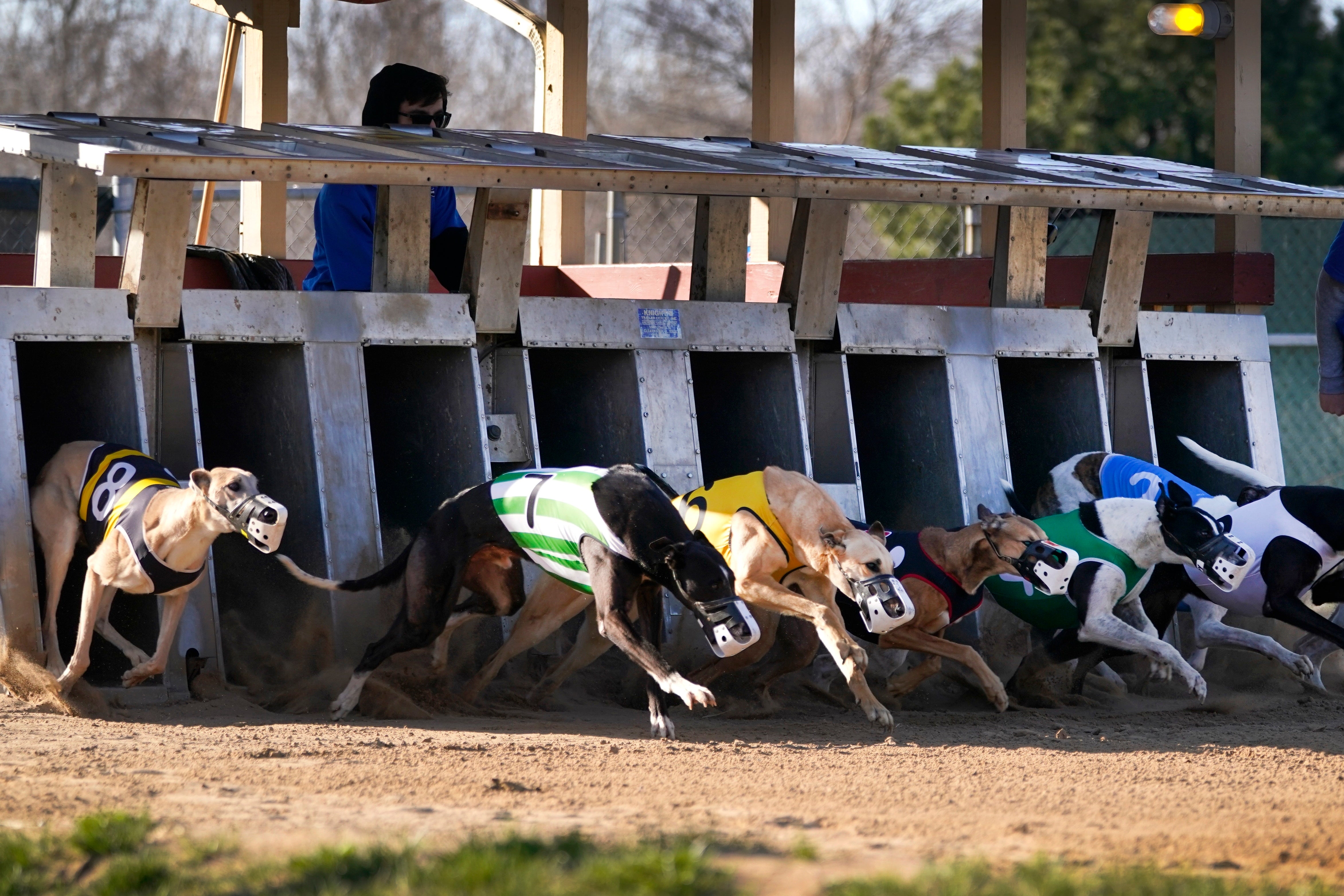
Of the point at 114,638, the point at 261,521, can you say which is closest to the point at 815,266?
the point at 261,521

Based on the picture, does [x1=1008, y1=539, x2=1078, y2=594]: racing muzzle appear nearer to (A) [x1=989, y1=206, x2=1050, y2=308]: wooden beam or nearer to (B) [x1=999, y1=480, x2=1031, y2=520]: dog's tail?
(B) [x1=999, y1=480, x2=1031, y2=520]: dog's tail

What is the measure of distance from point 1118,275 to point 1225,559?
7.56 feet

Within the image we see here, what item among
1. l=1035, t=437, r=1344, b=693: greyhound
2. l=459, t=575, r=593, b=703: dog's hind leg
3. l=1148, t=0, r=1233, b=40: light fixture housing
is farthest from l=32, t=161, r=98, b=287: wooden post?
l=1148, t=0, r=1233, b=40: light fixture housing

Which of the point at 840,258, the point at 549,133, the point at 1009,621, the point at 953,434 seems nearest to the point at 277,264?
the point at 549,133

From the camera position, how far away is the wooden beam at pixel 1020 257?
26.1 feet

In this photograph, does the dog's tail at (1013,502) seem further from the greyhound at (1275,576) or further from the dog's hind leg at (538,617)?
the dog's hind leg at (538,617)

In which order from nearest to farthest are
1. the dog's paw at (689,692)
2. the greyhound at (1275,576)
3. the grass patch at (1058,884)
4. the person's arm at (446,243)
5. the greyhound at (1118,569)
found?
the grass patch at (1058,884) → the dog's paw at (689,692) → the greyhound at (1118,569) → the greyhound at (1275,576) → the person's arm at (446,243)

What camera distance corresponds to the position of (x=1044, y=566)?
6012 millimetres

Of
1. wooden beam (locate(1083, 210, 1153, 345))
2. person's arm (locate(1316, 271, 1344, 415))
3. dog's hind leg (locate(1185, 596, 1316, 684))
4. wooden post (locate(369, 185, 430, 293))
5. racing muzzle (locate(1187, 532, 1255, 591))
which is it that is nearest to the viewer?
racing muzzle (locate(1187, 532, 1255, 591))

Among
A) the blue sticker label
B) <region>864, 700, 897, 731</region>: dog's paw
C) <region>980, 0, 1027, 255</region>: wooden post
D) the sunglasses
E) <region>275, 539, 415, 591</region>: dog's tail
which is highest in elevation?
<region>980, 0, 1027, 255</region>: wooden post

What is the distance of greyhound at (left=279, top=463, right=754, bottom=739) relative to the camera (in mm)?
5301

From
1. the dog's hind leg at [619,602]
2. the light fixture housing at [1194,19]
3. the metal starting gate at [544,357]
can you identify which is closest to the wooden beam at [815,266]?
the metal starting gate at [544,357]

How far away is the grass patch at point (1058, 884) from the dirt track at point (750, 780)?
0.53 ft

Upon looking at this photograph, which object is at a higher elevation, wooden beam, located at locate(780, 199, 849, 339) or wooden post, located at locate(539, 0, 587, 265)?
wooden post, located at locate(539, 0, 587, 265)
